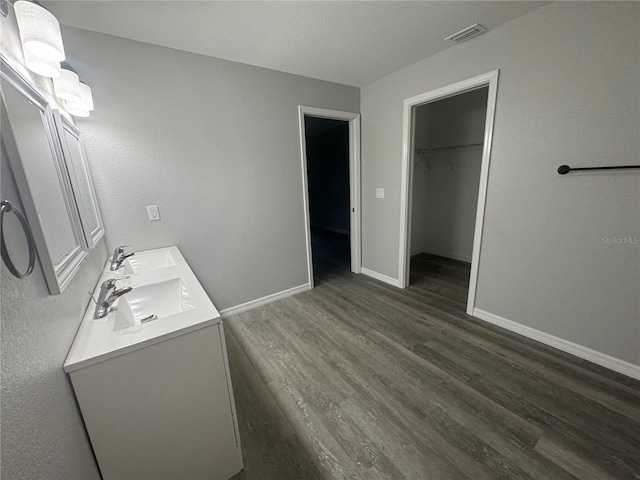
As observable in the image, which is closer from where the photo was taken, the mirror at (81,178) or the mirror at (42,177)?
the mirror at (42,177)

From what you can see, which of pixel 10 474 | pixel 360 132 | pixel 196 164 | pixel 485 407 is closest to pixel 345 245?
pixel 360 132

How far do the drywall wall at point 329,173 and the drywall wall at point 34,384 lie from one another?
4.96 m

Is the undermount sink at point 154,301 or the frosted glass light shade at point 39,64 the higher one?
the frosted glass light shade at point 39,64

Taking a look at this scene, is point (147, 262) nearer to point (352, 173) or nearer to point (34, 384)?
point (34, 384)

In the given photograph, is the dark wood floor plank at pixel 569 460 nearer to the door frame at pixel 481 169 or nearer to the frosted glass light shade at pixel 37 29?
the door frame at pixel 481 169

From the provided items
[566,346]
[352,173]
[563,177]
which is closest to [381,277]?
[352,173]

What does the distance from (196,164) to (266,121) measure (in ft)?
2.60

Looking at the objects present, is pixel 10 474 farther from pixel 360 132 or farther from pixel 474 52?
pixel 360 132

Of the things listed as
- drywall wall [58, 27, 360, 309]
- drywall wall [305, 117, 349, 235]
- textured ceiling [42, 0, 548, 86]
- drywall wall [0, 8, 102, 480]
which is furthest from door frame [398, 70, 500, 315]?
drywall wall [305, 117, 349, 235]

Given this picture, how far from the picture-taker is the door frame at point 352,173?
272cm

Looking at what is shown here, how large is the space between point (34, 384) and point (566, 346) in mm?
2894

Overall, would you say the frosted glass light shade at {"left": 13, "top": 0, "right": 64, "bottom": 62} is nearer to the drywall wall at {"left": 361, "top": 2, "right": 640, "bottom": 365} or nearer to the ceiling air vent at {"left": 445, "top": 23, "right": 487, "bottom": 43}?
the ceiling air vent at {"left": 445, "top": 23, "right": 487, "bottom": 43}

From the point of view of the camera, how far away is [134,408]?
900mm

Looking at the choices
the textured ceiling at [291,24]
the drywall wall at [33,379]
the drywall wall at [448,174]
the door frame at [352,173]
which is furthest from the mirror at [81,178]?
the drywall wall at [448,174]
